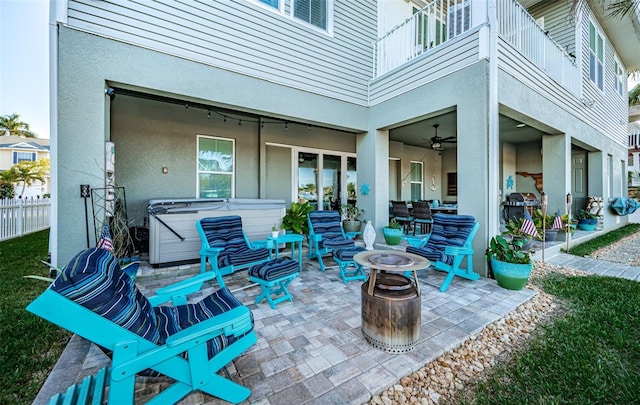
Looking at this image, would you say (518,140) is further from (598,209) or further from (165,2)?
(165,2)

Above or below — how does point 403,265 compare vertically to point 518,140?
below

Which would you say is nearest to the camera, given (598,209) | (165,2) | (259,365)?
(259,365)

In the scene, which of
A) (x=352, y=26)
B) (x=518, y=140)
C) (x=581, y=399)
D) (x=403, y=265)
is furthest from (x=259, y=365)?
(x=518, y=140)

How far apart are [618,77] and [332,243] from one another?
13.4 meters

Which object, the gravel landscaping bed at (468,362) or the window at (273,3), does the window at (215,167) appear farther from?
the gravel landscaping bed at (468,362)

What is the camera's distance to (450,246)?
3.62 m

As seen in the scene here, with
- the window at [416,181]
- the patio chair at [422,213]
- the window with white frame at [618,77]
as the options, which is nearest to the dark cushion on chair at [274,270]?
the patio chair at [422,213]

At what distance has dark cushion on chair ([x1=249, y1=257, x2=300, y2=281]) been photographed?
9.63ft

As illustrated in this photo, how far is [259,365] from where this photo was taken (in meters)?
2.00

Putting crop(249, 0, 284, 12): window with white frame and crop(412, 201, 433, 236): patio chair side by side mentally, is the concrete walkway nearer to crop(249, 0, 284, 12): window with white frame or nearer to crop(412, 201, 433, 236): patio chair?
crop(412, 201, 433, 236): patio chair

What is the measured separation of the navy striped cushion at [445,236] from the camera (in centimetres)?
385

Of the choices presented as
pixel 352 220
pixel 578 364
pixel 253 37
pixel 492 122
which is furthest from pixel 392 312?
pixel 253 37

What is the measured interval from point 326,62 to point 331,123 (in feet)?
4.35

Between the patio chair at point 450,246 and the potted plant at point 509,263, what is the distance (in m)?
0.31
